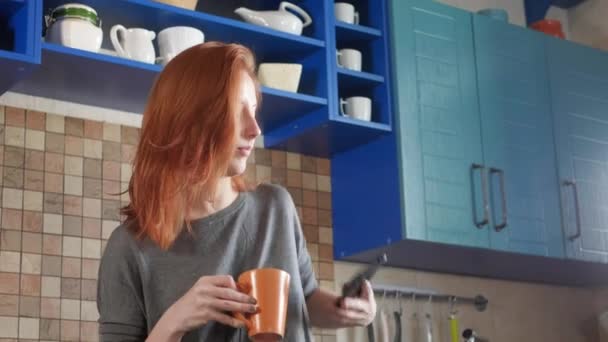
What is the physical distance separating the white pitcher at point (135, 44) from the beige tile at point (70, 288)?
2.02 feet

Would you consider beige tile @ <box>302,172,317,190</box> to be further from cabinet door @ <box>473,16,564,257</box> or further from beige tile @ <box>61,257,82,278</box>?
beige tile @ <box>61,257,82,278</box>

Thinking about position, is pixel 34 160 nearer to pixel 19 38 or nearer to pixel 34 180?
pixel 34 180

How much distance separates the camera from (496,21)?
3.50m

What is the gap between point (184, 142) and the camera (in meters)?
1.54

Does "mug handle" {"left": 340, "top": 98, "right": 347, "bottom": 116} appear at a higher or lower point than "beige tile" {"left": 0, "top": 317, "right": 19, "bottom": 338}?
higher

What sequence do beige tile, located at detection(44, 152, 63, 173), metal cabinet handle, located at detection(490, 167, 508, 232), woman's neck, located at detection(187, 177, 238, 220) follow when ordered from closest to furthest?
woman's neck, located at detection(187, 177, 238, 220) < beige tile, located at detection(44, 152, 63, 173) < metal cabinet handle, located at detection(490, 167, 508, 232)

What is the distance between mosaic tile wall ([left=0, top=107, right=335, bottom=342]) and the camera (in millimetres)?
2641

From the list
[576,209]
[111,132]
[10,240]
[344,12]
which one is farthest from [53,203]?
[576,209]

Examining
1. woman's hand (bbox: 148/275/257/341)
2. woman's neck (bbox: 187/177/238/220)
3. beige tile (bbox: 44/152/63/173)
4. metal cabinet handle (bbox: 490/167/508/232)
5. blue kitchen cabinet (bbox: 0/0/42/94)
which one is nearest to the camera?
woman's hand (bbox: 148/275/257/341)

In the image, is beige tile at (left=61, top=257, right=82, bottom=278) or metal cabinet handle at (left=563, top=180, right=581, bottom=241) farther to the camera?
metal cabinet handle at (left=563, top=180, right=581, bottom=241)

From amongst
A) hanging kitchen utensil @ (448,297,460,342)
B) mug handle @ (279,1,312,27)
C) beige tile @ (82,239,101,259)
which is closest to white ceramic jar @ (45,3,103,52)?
beige tile @ (82,239,101,259)

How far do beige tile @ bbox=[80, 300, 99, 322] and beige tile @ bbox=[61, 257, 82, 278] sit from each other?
78 millimetres

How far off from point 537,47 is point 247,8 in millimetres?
→ 1098

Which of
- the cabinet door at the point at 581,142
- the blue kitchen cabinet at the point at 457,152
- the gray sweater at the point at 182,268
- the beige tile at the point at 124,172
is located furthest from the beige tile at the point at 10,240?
the cabinet door at the point at 581,142
